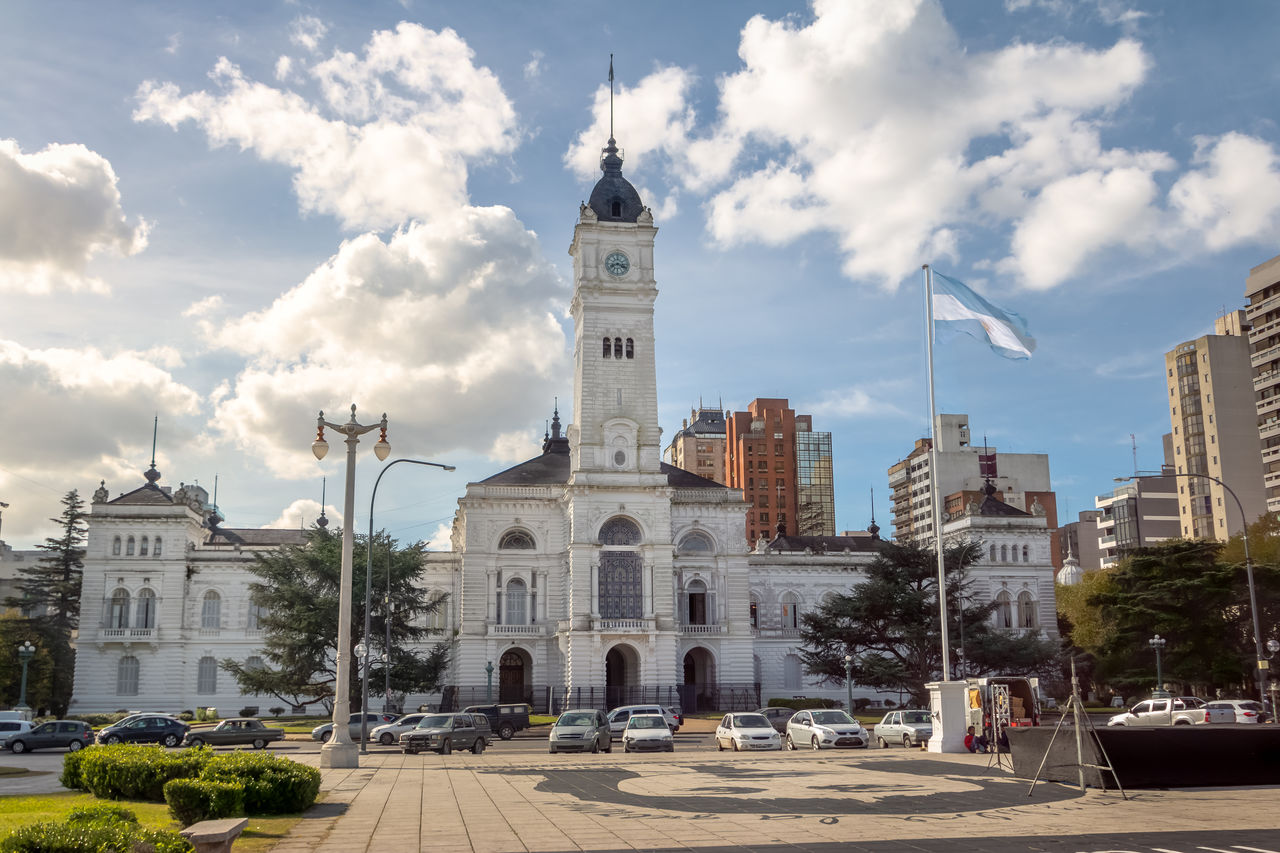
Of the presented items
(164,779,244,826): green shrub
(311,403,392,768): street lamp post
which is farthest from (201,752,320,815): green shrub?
(311,403,392,768): street lamp post

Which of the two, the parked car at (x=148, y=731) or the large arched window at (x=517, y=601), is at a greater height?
the large arched window at (x=517, y=601)

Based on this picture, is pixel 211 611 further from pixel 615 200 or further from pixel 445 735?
pixel 445 735

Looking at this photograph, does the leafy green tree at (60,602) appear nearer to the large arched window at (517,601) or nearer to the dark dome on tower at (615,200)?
the large arched window at (517,601)

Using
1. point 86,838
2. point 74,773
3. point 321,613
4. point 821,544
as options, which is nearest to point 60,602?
point 321,613

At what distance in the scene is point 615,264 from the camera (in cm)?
7256

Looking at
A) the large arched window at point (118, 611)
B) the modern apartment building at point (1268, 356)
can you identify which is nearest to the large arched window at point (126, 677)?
the large arched window at point (118, 611)

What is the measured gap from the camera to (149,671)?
235 ft

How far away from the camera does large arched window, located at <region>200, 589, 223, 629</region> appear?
73938mm

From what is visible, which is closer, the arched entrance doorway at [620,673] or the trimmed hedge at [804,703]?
the trimmed hedge at [804,703]

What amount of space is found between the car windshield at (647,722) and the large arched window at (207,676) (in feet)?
144

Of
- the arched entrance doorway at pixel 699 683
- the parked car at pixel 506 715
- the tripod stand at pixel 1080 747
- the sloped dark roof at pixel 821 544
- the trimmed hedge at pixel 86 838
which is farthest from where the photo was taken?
the sloped dark roof at pixel 821 544

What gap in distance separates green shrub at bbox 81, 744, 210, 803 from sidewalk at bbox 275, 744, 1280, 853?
2.34 metres

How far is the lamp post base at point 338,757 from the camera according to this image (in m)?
28.8

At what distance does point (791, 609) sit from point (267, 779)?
2526 inches
